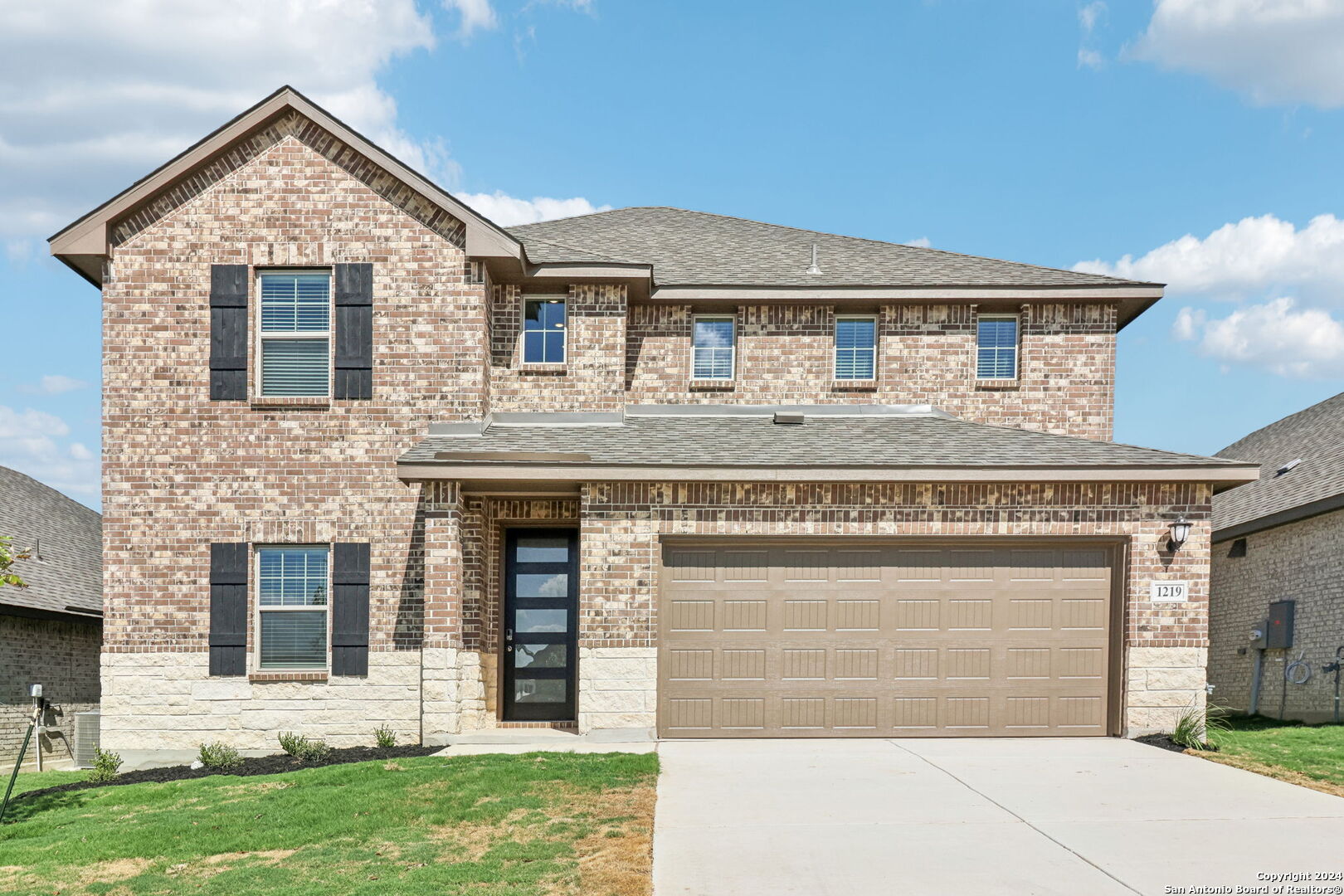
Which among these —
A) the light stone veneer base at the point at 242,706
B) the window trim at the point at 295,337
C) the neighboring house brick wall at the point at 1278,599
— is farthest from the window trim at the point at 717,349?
the neighboring house brick wall at the point at 1278,599

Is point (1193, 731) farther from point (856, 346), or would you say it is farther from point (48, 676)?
point (48, 676)

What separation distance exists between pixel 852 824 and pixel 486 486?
6640mm

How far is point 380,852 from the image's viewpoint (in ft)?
26.1

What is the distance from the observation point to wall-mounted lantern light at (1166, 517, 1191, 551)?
1262cm

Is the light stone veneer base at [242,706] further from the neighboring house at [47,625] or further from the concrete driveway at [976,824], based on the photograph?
the neighboring house at [47,625]

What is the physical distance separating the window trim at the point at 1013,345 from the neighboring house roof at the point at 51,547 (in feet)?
52.4

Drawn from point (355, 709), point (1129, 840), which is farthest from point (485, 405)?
point (1129, 840)

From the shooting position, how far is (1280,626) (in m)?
19.1

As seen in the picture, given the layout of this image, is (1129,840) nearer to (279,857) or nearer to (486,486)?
(279,857)

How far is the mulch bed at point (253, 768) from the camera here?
12.1 metres

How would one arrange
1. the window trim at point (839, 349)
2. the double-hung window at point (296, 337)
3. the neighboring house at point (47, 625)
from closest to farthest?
the double-hung window at point (296, 337) → the window trim at point (839, 349) → the neighboring house at point (47, 625)

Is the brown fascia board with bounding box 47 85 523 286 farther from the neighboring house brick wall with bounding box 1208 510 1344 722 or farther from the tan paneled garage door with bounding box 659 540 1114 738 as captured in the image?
the neighboring house brick wall with bounding box 1208 510 1344 722

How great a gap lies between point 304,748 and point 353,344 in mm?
5107

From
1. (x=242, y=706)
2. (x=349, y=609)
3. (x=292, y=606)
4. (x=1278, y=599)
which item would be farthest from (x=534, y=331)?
(x=1278, y=599)
